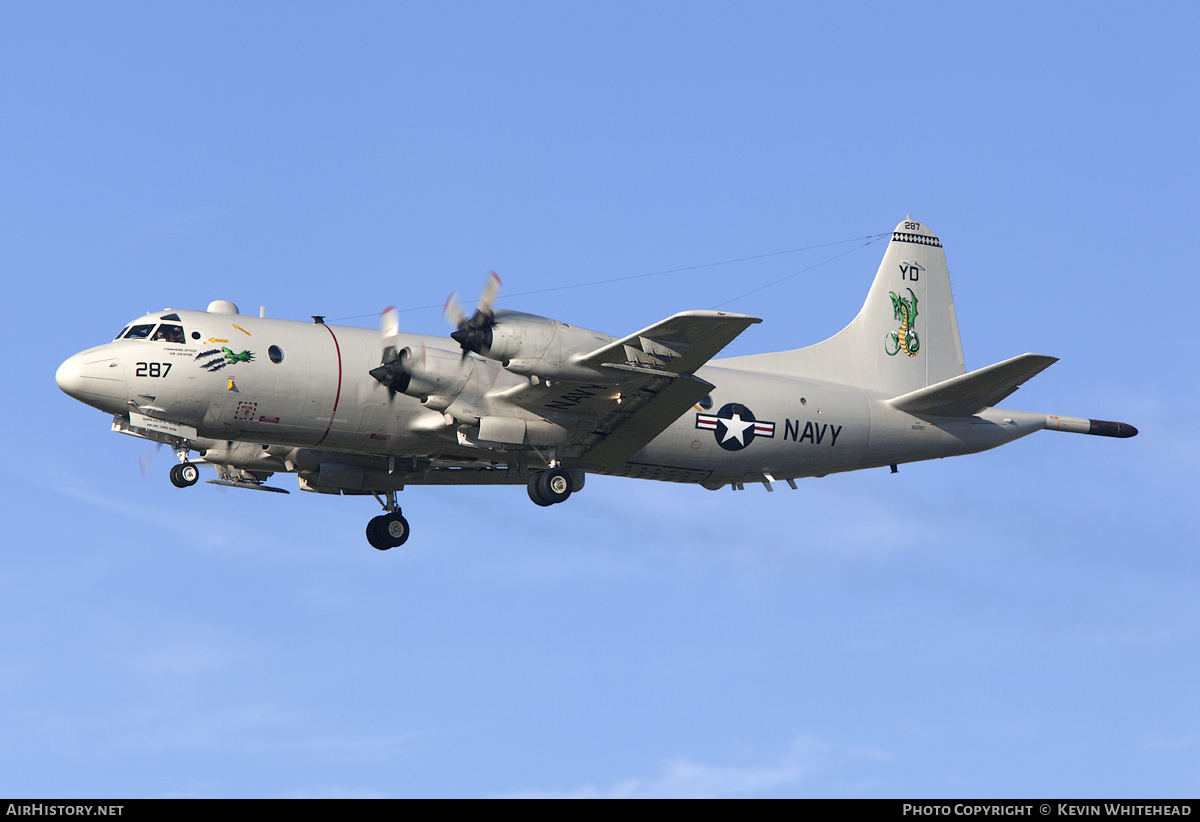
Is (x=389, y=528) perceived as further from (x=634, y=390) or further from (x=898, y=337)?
(x=898, y=337)

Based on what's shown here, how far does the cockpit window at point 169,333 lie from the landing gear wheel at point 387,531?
20.5 feet

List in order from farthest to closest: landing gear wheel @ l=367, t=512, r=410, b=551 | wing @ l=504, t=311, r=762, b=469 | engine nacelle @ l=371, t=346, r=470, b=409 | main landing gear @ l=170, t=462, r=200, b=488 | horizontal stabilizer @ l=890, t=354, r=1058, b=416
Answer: landing gear wheel @ l=367, t=512, r=410, b=551 < horizontal stabilizer @ l=890, t=354, r=1058, b=416 < main landing gear @ l=170, t=462, r=200, b=488 < engine nacelle @ l=371, t=346, r=470, b=409 < wing @ l=504, t=311, r=762, b=469

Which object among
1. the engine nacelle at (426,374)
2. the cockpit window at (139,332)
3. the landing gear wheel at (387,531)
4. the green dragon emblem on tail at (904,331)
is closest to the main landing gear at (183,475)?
the cockpit window at (139,332)

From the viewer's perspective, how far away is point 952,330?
30562 millimetres

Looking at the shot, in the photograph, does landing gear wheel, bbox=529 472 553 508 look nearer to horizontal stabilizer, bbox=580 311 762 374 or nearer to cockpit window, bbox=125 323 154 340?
horizontal stabilizer, bbox=580 311 762 374

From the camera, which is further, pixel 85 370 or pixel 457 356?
pixel 457 356

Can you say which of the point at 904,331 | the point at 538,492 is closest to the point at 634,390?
the point at 538,492

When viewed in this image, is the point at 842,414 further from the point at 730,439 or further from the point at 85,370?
the point at 85,370

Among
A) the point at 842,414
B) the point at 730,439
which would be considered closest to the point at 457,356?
the point at 730,439

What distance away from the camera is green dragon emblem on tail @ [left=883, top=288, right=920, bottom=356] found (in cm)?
2965

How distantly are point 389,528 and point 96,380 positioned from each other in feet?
22.6

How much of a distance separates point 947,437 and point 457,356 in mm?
10069

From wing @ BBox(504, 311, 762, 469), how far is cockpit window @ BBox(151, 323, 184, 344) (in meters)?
5.37

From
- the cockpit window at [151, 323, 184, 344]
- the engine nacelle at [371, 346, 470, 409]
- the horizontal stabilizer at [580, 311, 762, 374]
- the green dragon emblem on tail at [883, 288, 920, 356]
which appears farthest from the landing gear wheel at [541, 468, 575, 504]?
the green dragon emblem on tail at [883, 288, 920, 356]
